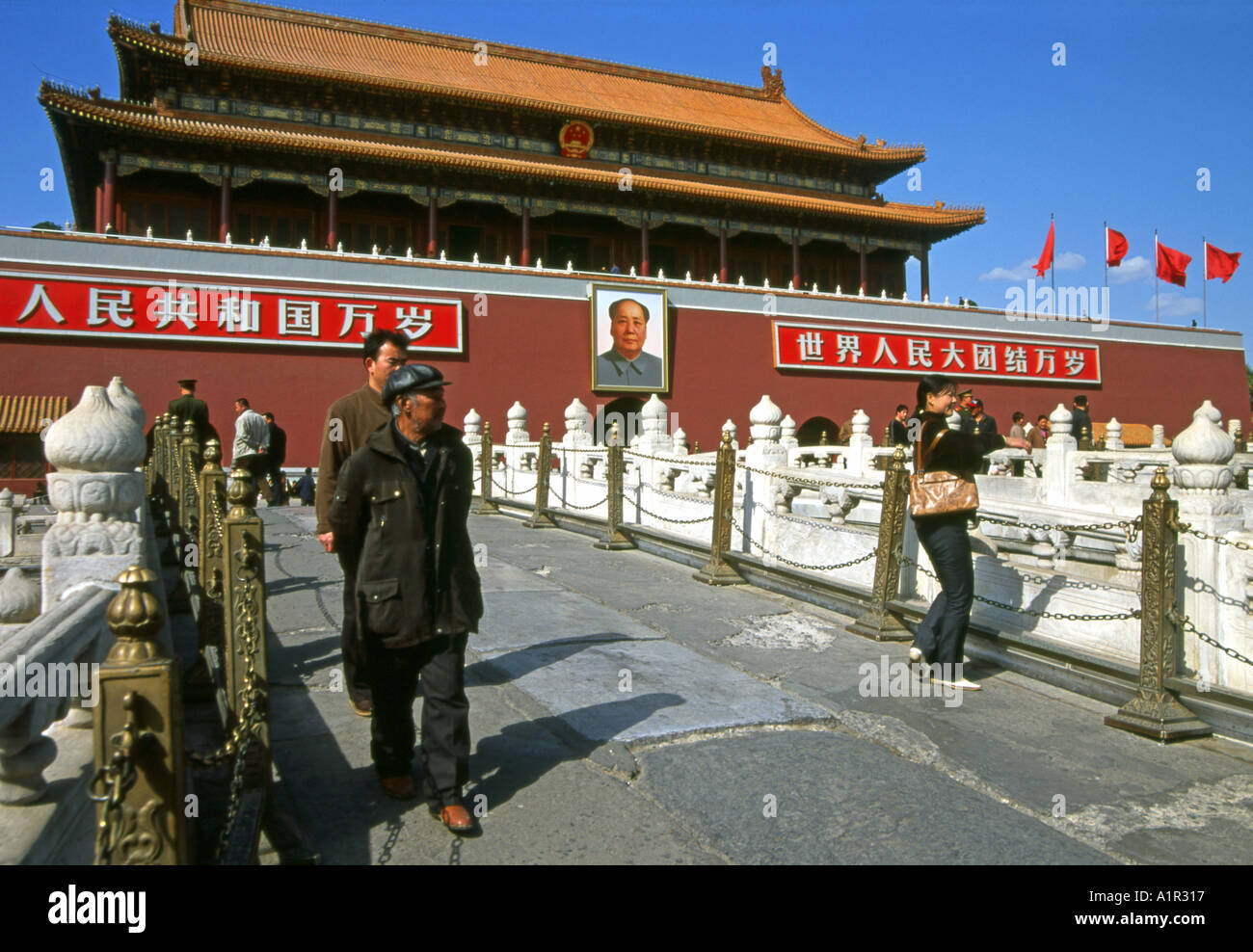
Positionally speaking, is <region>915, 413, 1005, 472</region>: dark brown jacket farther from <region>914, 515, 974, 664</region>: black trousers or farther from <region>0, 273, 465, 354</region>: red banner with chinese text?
<region>0, 273, 465, 354</region>: red banner with chinese text

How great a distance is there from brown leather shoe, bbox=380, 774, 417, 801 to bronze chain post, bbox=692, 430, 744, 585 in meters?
4.44

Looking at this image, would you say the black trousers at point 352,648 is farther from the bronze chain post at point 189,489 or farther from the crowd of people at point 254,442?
the crowd of people at point 254,442

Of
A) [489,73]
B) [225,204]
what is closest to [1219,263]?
[489,73]

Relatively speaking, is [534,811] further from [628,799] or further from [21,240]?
[21,240]

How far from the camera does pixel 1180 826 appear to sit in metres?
3.13

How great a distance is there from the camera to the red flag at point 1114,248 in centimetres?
2288

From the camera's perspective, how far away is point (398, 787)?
10.1 feet

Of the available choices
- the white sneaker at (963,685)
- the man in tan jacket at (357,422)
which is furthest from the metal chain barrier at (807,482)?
the man in tan jacket at (357,422)

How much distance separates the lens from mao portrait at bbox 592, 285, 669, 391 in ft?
66.2

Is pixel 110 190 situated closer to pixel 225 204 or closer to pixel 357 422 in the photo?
pixel 225 204

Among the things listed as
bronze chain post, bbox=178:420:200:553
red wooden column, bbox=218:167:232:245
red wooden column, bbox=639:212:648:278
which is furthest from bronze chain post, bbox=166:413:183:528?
red wooden column, bbox=639:212:648:278

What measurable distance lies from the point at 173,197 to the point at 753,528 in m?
16.6

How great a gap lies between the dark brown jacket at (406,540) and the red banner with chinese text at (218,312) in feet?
42.2

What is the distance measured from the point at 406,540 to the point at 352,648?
70 cm
